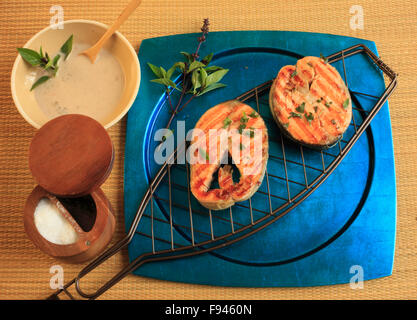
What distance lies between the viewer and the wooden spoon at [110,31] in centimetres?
112

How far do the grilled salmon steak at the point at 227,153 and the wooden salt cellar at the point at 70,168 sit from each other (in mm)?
268

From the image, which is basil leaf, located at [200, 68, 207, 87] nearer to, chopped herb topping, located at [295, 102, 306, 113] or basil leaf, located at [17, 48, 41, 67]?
chopped herb topping, located at [295, 102, 306, 113]

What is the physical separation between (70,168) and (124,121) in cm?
34

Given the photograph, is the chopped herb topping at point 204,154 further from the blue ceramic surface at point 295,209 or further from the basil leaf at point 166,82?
the basil leaf at point 166,82

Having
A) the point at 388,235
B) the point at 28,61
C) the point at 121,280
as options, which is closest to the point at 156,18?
the point at 28,61

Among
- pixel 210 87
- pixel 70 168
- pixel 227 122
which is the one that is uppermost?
pixel 210 87

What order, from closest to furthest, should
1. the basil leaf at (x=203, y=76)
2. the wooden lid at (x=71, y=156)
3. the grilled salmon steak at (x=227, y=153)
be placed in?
the wooden lid at (x=71, y=156) < the grilled salmon steak at (x=227, y=153) < the basil leaf at (x=203, y=76)

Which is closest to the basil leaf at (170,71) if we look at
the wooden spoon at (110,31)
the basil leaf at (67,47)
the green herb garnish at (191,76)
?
the green herb garnish at (191,76)

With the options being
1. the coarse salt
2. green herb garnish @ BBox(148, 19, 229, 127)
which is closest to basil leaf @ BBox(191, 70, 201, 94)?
green herb garnish @ BBox(148, 19, 229, 127)

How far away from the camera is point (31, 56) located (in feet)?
3.69

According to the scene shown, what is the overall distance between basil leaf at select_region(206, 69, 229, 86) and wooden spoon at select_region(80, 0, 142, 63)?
0.30 meters

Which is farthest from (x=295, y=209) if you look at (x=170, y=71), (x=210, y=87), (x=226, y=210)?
(x=170, y=71)

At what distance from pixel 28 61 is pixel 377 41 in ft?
3.76

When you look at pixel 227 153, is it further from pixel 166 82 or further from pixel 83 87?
pixel 83 87
